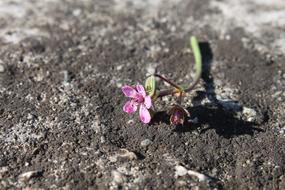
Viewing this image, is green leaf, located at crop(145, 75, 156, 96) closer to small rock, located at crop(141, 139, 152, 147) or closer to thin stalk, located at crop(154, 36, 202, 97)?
thin stalk, located at crop(154, 36, 202, 97)

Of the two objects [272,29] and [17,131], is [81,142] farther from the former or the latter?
[272,29]

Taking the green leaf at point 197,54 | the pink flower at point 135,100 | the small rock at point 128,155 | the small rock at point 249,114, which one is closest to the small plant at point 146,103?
the pink flower at point 135,100

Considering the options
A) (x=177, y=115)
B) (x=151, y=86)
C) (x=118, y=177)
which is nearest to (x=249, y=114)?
(x=177, y=115)

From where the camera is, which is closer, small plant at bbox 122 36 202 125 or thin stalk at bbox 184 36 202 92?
small plant at bbox 122 36 202 125

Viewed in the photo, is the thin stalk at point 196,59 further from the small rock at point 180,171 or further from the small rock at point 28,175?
the small rock at point 28,175

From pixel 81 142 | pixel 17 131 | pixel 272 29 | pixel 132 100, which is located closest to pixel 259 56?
pixel 272 29

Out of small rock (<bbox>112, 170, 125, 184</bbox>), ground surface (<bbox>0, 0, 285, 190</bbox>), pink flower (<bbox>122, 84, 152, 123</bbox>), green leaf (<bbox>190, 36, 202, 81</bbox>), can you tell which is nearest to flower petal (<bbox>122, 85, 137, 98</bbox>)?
pink flower (<bbox>122, 84, 152, 123</bbox>)
